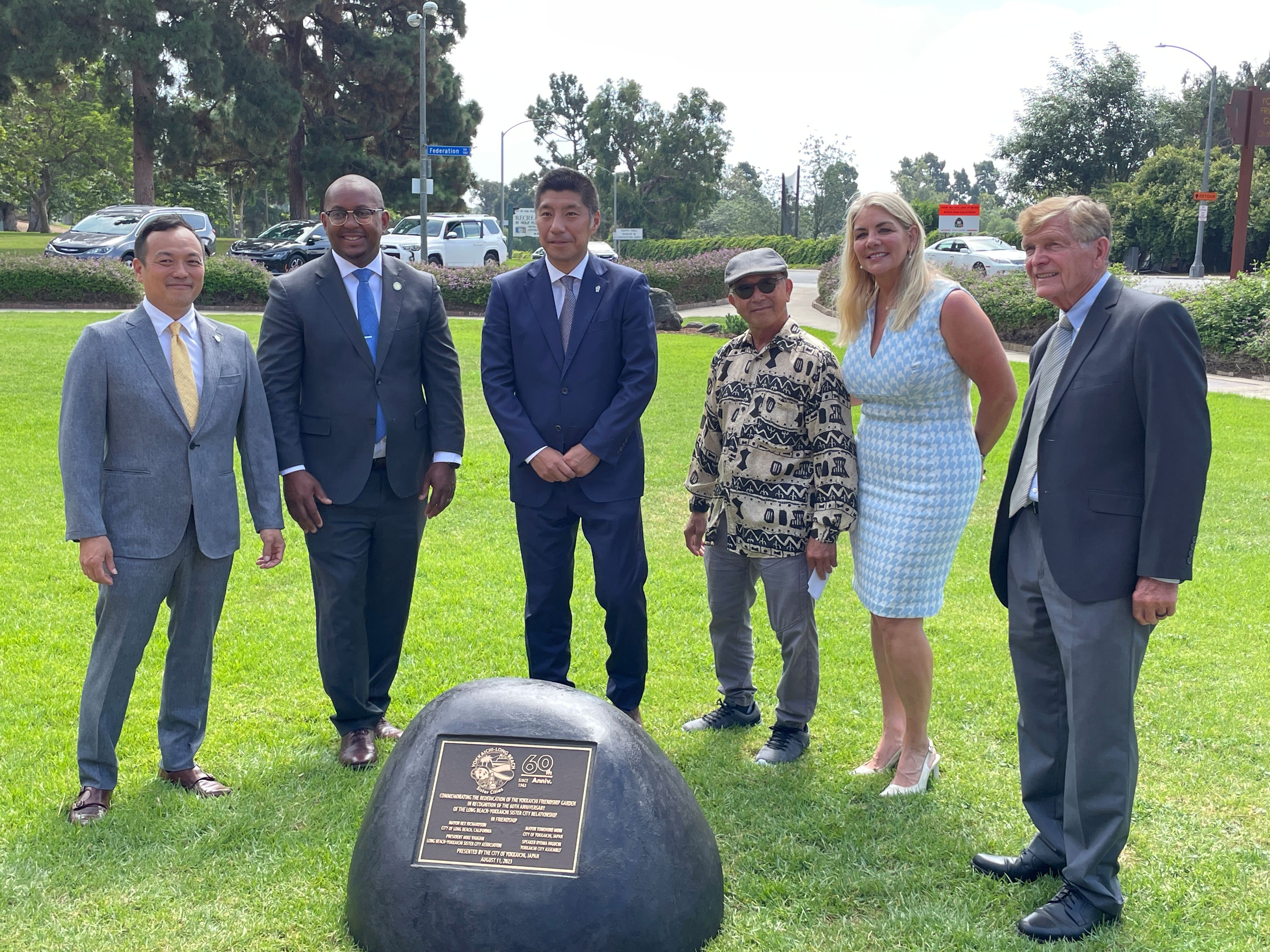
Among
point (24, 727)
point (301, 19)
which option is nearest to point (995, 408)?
point (24, 727)

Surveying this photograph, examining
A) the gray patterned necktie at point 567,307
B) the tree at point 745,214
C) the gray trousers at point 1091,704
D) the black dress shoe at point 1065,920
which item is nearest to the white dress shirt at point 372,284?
the gray patterned necktie at point 567,307

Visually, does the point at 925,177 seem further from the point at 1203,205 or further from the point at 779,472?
the point at 779,472

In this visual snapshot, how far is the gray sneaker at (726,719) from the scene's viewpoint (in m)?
4.74

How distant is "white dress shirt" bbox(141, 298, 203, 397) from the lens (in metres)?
3.90

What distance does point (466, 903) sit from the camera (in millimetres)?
2805

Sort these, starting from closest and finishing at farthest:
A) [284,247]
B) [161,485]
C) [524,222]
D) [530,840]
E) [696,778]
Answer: [530,840], [161,485], [696,778], [284,247], [524,222]

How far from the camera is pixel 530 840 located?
2.89 meters

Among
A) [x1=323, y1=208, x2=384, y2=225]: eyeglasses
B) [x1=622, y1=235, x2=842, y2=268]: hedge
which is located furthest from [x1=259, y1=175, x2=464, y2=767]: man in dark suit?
[x1=622, y1=235, x2=842, y2=268]: hedge

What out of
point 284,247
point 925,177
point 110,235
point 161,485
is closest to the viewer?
point 161,485

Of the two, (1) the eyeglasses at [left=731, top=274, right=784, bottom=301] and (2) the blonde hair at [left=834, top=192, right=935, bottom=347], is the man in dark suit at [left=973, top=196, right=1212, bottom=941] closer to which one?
(2) the blonde hair at [left=834, top=192, right=935, bottom=347]

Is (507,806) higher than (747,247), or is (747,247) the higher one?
(747,247)

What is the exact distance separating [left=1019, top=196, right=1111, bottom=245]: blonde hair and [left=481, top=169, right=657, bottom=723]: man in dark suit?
165cm

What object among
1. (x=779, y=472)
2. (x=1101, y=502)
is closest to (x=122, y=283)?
(x=779, y=472)

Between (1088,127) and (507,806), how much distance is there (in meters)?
47.7
